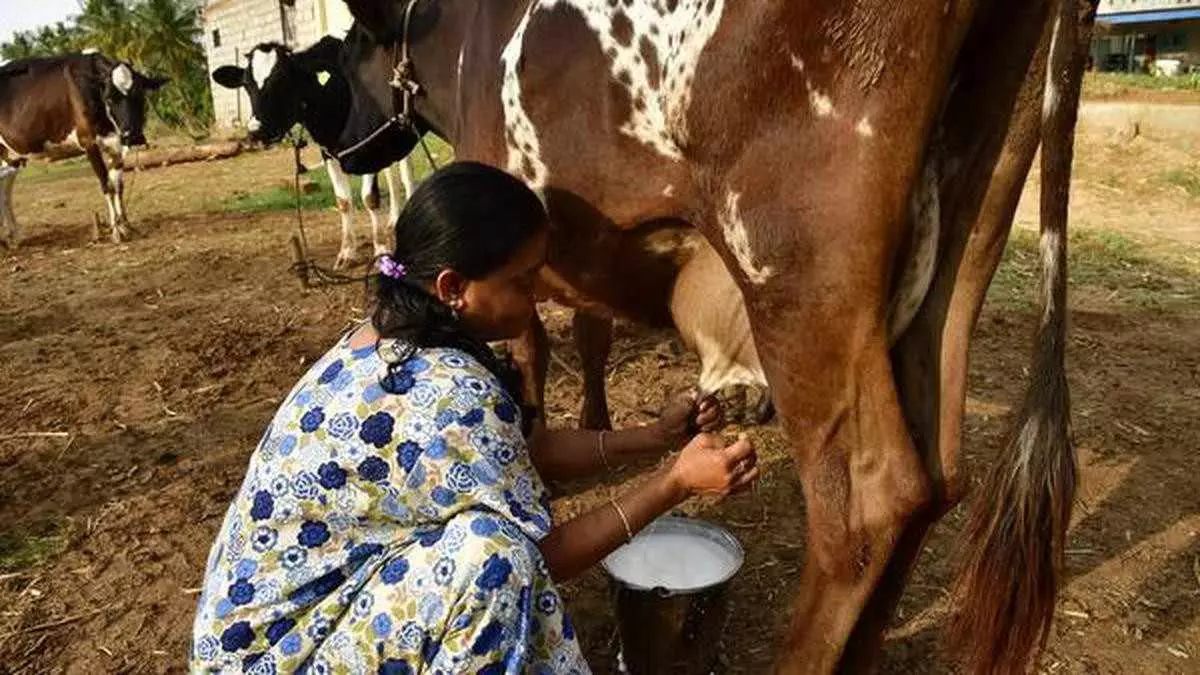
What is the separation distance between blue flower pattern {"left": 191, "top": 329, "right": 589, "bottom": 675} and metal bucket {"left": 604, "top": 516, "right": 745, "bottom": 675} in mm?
494

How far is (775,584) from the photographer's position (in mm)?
2777

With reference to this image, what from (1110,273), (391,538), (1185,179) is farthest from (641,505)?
(1185,179)

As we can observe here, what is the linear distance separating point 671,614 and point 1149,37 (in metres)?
26.1

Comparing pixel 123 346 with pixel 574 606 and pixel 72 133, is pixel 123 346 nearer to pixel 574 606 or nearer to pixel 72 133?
pixel 574 606

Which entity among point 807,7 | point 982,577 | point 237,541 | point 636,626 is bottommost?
point 636,626

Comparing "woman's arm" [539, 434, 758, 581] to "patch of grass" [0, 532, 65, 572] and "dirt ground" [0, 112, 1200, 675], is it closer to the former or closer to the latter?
"dirt ground" [0, 112, 1200, 675]

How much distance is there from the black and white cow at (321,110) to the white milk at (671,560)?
2.05m

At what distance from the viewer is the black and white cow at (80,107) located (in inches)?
380

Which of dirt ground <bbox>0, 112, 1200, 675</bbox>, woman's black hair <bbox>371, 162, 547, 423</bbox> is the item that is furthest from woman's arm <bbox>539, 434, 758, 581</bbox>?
dirt ground <bbox>0, 112, 1200, 675</bbox>

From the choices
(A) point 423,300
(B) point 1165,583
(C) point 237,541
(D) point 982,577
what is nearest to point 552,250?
(A) point 423,300

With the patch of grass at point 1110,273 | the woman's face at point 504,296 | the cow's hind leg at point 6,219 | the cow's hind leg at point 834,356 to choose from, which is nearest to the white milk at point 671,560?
the cow's hind leg at point 834,356

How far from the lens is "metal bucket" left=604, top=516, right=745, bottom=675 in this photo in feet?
7.10

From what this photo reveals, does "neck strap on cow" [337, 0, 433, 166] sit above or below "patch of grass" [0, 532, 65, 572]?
above

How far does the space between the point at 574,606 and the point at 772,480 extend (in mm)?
1058
